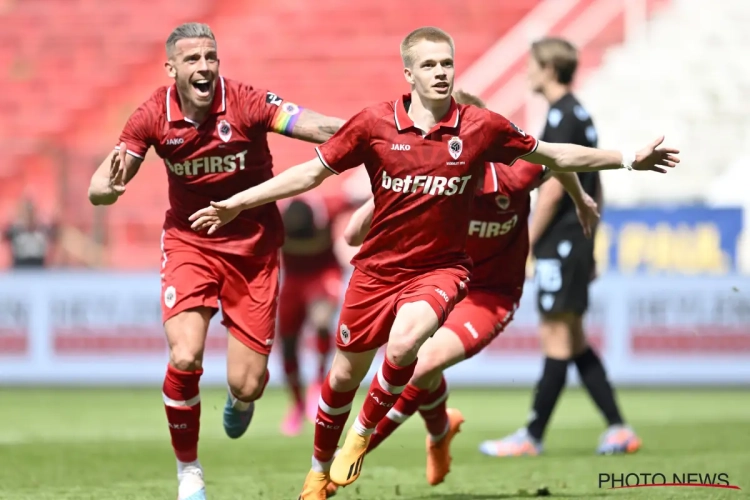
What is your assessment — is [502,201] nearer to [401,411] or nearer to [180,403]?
[401,411]

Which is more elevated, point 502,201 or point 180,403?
point 502,201

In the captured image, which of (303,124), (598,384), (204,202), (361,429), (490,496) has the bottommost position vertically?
(490,496)

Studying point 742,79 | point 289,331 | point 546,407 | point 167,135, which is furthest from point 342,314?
point 742,79

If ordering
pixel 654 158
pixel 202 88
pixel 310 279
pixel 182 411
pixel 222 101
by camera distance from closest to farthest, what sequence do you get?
pixel 654 158
pixel 182 411
pixel 202 88
pixel 222 101
pixel 310 279

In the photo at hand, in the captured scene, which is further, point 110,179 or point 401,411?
point 401,411

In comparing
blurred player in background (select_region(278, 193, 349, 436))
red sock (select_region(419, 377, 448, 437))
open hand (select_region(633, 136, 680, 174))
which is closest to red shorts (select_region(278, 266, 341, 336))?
blurred player in background (select_region(278, 193, 349, 436))

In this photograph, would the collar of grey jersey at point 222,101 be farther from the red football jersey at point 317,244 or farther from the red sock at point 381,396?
the red football jersey at point 317,244

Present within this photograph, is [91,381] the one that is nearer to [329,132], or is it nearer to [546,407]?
[546,407]

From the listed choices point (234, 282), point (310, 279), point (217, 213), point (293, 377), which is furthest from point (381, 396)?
point (310, 279)

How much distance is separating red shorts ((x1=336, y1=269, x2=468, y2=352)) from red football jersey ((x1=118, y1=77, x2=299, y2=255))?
3.41 feet

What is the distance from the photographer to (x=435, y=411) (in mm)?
6938

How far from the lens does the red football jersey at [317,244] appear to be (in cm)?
1157

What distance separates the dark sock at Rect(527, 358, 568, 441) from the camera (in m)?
8.45

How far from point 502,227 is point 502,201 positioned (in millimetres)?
150
